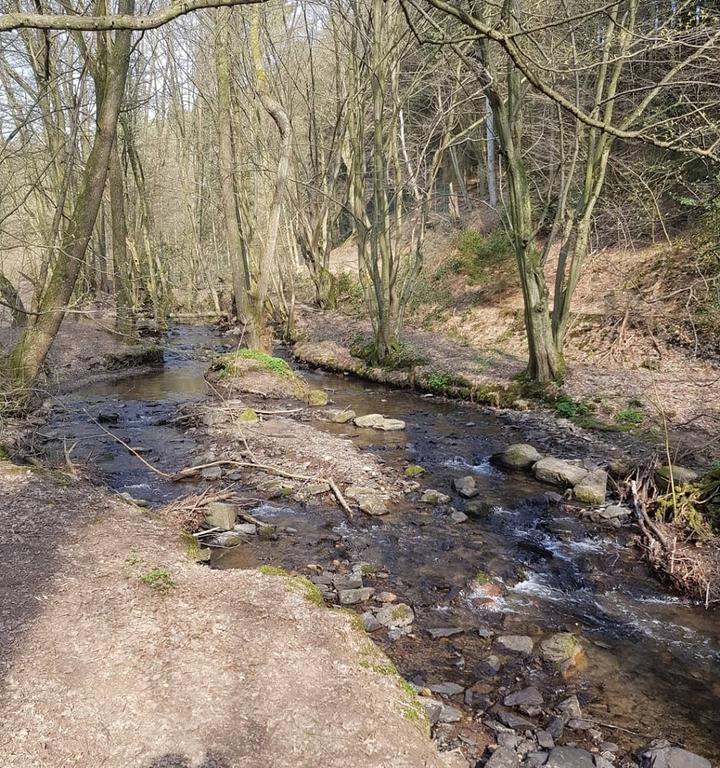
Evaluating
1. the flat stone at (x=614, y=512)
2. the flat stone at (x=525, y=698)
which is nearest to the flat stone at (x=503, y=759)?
the flat stone at (x=525, y=698)

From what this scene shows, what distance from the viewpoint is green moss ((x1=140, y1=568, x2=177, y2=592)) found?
4.53 m

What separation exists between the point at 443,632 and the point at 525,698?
0.94 meters

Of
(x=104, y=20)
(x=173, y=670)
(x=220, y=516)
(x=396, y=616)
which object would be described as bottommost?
(x=396, y=616)

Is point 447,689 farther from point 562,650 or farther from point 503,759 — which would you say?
point 562,650

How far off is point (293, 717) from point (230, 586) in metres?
1.54

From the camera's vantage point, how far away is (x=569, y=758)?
367 cm

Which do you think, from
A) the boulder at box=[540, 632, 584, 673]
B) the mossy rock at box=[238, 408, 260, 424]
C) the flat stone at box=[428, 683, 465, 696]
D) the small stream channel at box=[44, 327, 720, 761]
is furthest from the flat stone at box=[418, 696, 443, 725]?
the mossy rock at box=[238, 408, 260, 424]

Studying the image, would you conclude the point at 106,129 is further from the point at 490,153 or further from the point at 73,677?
the point at 490,153

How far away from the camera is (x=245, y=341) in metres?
16.9

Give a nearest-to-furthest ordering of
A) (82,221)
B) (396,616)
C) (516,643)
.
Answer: (516,643), (396,616), (82,221)

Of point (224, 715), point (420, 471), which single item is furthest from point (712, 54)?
point (224, 715)

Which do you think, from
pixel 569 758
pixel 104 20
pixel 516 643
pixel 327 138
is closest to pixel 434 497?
pixel 516 643

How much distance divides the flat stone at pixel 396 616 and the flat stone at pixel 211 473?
4.02 m

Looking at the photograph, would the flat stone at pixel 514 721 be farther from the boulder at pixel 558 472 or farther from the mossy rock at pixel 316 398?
the mossy rock at pixel 316 398
